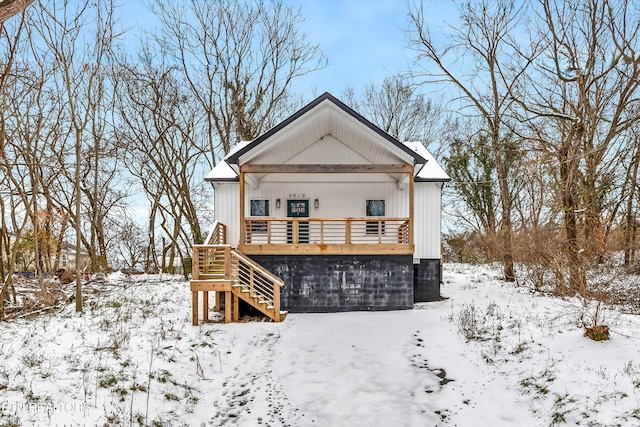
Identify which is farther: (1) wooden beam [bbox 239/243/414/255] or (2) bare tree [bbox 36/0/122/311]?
(1) wooden beam [bbox 239/243/414/255]

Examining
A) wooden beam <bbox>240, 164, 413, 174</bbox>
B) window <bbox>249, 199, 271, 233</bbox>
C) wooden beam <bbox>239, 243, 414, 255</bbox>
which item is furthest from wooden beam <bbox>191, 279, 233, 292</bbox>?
window <bbox>249, 199, 271, 233</bbox>

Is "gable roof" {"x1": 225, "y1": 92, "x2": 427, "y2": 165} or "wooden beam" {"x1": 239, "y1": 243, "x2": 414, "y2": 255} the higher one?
"gable roof" {"x1": 225, "y1": 92, "x2": 427, "y2": 165}

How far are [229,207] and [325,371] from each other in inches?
323

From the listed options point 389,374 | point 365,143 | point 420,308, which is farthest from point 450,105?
point 389,374

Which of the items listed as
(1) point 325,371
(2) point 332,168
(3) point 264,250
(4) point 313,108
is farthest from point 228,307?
(4) point 313,108

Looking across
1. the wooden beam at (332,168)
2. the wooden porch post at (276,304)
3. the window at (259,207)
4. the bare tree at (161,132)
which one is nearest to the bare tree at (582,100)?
the wooden beam at (332,168)

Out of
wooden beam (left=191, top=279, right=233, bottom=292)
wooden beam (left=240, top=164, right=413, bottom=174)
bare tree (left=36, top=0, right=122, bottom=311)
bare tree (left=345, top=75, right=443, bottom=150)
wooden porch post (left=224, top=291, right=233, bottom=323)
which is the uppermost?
bare tree (left=345, top=75, right=443, bottom=150)

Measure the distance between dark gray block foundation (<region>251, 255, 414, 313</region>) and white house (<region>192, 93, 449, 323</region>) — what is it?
30mm

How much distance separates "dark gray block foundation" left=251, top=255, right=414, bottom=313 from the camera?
A: 42.5 feet

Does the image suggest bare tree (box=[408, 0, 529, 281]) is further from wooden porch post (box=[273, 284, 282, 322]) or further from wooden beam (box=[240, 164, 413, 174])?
wooden porch post (box=[273, 284, 282, 322])

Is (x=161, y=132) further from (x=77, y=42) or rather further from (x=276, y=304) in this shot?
(x=276, y=304)

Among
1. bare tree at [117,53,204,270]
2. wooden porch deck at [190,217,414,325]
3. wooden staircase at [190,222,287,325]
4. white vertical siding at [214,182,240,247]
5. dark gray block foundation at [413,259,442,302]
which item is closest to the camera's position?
wooden staircase at [190,222,287,325]

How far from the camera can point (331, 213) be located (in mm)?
15188

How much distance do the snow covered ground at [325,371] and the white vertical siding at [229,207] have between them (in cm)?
426
